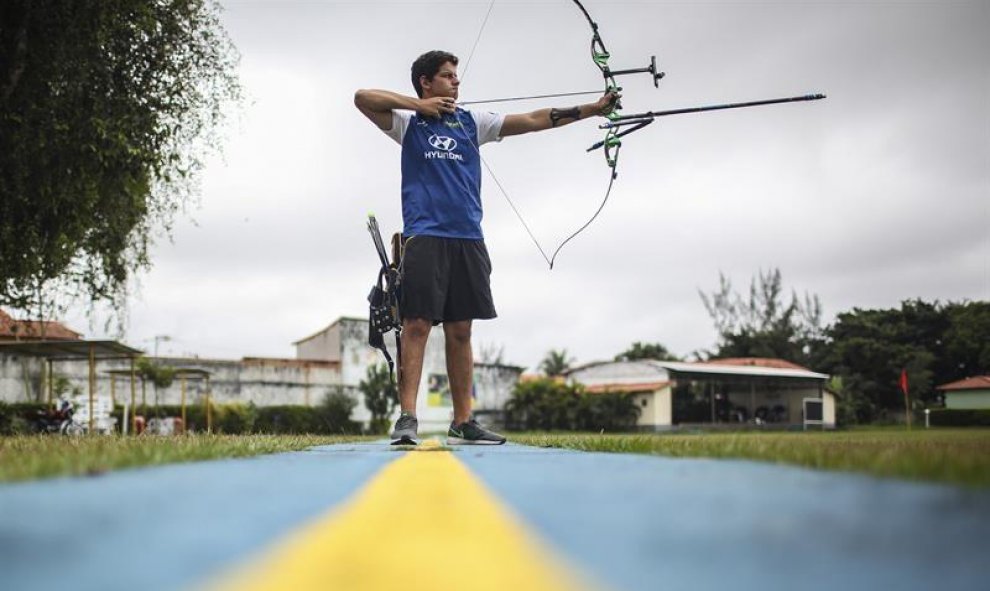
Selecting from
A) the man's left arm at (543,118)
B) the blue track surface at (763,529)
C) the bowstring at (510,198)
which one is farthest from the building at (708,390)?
the blue track surface at (763,529)

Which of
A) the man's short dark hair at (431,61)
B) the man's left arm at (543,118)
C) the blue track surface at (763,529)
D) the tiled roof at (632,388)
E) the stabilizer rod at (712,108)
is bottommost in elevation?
the tiled roof at (632,388)

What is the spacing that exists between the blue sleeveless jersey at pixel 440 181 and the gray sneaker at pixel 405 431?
1.16 meters

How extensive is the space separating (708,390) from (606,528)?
159 feet

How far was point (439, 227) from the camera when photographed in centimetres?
523

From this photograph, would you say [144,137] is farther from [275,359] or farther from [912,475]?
[275,359]

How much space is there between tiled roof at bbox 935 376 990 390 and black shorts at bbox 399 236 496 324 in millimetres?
36276

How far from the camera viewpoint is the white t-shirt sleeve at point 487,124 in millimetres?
5719

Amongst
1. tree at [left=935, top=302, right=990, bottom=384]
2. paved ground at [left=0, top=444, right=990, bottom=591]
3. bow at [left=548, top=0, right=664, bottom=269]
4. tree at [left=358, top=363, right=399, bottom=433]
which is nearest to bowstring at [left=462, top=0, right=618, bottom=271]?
bow at [left=548, top=0, right=664, bottom=269]

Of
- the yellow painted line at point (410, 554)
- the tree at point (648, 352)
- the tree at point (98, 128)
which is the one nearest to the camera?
the yellow painted line at point (410, 554)

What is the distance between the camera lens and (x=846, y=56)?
2931 centimetres

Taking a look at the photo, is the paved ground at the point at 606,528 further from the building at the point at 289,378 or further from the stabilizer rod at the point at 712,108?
the building at the point at 289,378

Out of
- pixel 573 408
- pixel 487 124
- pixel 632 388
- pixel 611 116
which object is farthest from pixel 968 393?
pixel 487 124

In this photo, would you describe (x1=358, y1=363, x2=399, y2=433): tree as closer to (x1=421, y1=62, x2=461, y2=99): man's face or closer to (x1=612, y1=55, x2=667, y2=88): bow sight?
(x1=612, y1=55, x2=667, y2=88): bow sight

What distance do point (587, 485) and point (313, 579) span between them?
51.3 inches
